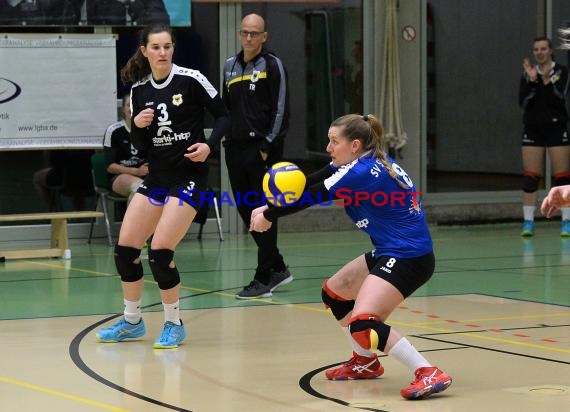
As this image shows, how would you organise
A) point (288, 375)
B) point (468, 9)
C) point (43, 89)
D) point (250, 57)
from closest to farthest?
point (288, 375) → point (250, 57) → point (43, 89) → point (468, 9)

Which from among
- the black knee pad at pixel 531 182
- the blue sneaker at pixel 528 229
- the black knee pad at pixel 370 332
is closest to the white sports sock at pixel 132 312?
the black knee pad at pixel 370 332

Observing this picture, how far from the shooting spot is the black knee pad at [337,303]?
6.61 metres

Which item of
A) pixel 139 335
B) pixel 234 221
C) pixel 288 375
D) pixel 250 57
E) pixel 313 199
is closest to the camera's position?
pixel 313 199

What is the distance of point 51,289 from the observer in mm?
10258

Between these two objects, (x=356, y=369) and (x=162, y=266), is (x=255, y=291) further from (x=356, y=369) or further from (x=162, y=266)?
(x=356, y=369)

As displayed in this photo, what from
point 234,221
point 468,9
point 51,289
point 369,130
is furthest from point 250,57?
point 468,9

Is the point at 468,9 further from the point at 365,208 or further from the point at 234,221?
the point at 365,208

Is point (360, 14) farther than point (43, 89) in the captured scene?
Yes

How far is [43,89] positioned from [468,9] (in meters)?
6.18

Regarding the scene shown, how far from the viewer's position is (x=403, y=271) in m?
6.29

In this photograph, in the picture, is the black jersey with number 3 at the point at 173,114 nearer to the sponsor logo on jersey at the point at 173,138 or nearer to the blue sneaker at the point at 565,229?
the sponsor logo on jersey at the point at 173,138

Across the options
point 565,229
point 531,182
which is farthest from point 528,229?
point 531,182

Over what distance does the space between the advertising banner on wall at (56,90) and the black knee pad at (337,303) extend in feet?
26.0

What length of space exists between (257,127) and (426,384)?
446 cm
